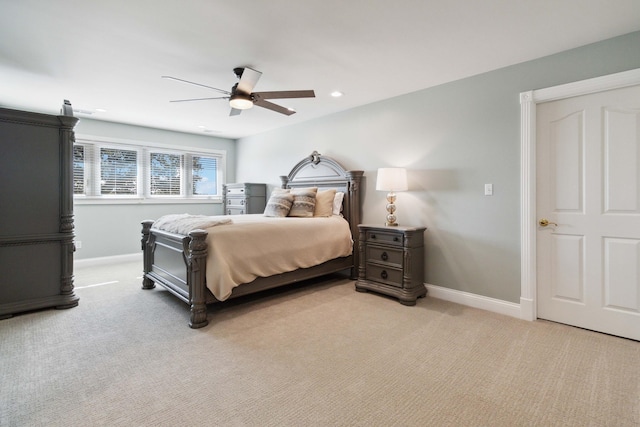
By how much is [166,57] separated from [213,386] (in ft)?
9.14

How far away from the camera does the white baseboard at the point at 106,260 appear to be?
494 centimetres

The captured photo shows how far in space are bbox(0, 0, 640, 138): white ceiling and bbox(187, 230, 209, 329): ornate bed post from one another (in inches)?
65.3

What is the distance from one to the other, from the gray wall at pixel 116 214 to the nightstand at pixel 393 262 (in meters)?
4.18

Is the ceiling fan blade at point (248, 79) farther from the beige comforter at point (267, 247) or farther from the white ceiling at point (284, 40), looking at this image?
the beige comforter at point (267, 247)

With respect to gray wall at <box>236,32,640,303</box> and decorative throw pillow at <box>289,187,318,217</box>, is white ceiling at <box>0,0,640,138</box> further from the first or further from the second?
decorative throw pillow at <box>289,187,318,217</box>

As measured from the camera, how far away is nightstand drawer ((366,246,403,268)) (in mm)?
3422

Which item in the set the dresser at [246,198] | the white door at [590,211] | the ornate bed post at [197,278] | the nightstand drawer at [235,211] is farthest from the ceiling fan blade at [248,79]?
the nightstand drawer at [235,211]

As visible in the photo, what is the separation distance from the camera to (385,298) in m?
3.51

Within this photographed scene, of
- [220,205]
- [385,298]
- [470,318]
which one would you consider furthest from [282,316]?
[220,205]

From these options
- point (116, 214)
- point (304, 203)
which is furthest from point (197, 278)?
point (116, 214)

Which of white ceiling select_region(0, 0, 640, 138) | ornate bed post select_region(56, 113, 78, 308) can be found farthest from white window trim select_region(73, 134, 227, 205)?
ornate bed post select_region(56, 113, 78, 308)

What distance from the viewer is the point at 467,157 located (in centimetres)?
329

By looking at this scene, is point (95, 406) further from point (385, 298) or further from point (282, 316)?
point (385, 298)

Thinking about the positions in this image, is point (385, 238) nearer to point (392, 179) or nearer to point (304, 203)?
point (392, 179)
